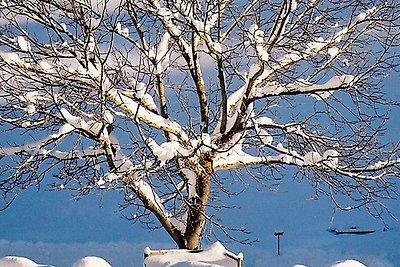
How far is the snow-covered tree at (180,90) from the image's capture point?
18.4ft

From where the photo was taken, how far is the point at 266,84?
6855 millimetres

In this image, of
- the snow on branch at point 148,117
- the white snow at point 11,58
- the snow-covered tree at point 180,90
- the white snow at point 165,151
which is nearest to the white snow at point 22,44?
the snow-covered tree at point 180,90

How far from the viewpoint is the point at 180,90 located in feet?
24.1

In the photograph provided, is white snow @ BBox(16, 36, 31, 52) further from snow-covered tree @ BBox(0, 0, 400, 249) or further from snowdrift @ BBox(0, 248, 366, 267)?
snowdrift @ BBox(0, 248, 366, 267)

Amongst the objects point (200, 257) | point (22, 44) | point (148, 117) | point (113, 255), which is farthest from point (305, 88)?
point (113, 255)

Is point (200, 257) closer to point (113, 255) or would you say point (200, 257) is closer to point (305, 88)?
point (305, 88)

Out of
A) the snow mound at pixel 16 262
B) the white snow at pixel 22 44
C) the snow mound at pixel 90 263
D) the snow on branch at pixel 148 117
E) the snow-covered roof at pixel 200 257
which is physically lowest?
the snow mound at pixel 90 263

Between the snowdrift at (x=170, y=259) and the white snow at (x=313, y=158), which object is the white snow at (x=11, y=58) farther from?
the white snow at (x=313, y=158)

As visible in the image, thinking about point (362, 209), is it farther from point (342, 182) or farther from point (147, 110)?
point (147, 110)

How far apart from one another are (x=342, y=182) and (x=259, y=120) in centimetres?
121

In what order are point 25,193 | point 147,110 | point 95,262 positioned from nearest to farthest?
1. point 95,262
2. point 147,110
3. point 25,193

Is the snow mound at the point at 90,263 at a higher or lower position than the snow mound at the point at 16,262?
lower

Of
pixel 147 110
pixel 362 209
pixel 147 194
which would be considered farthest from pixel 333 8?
pixel 362 209

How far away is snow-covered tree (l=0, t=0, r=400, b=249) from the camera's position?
221 inches
